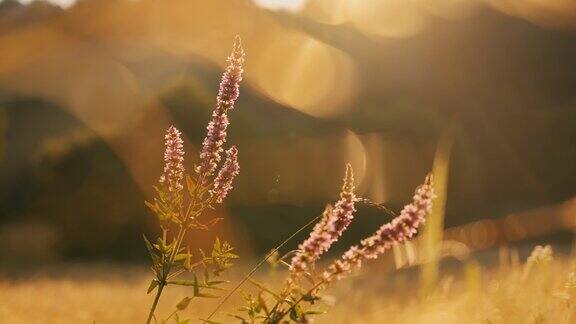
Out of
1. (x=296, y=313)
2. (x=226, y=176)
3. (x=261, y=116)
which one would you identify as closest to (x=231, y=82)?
(x=226, y=176)

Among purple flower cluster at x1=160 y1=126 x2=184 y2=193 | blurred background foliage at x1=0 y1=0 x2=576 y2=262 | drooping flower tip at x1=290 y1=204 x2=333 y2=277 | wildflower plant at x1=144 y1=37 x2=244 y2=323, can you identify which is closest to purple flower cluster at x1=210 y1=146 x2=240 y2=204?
wildflower plant at x1=144 y1=37 x2=244 y2=323

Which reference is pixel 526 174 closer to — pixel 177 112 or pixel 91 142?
pixel 177 112

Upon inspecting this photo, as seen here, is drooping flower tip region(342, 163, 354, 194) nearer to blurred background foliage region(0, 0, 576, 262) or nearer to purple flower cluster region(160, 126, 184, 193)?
purple flower cluster region(160, 126, 184, 193)

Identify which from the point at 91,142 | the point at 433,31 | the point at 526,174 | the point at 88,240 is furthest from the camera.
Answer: the point at 433,31

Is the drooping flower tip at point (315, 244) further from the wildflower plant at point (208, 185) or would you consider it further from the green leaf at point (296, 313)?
the wildflower plant at point (208, 185)

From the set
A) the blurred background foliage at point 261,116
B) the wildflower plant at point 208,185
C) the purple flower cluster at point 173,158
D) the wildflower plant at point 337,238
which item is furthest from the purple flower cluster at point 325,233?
the blurred background foliage at point 261,116

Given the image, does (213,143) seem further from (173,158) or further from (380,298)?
(380,298)

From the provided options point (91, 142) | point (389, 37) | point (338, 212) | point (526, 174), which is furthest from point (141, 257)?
point (338, 212)
